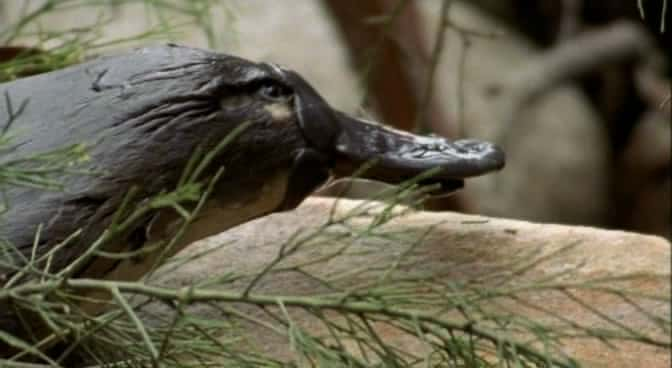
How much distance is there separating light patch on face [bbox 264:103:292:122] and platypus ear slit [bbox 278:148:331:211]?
0.09 ft

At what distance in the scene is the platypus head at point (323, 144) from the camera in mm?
983

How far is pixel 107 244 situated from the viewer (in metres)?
0.89

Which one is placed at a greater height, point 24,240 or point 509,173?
point 24,240

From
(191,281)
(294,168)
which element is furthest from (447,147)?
(191,281)

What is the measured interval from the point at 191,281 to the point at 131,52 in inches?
8.9

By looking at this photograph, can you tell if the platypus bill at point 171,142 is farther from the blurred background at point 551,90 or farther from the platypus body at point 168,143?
the blurred background at point 551,90

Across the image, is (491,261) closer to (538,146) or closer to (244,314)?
(244,314)

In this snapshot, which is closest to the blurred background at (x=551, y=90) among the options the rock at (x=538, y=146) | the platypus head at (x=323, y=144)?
the rock at (x=538, y=146)

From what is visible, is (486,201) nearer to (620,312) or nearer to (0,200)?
(620,312)

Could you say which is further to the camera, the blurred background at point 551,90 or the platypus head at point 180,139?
the blurred background at point 551,90

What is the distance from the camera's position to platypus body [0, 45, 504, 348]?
0.90 metres

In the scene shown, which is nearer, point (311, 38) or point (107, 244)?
point (107, 244)

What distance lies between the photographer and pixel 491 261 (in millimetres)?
1187

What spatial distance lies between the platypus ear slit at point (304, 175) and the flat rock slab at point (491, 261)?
7cm
